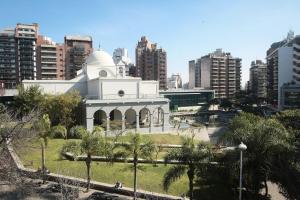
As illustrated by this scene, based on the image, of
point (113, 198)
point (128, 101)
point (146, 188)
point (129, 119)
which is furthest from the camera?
point (129, 119)

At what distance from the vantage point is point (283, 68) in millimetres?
87500

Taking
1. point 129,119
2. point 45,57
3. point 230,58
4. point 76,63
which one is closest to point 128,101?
point 129,119

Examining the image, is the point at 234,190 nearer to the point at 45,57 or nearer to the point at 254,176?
the point at 254,176

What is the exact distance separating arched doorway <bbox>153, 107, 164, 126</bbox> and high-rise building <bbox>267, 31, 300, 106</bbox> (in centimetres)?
3510

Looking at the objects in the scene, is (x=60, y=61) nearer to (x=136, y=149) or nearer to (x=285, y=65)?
(x=285, y=65)

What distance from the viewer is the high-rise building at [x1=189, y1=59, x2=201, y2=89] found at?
437 feet

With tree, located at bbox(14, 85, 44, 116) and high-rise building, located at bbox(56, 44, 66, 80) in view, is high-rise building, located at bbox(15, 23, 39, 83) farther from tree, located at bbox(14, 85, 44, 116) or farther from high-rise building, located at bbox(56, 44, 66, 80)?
tree, located at bbox(14, 85, 44, 116)

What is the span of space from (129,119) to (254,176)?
3591 cm

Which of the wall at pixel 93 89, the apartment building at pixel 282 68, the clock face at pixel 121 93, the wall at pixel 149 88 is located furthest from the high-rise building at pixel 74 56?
the apartment building at pixel 282 68

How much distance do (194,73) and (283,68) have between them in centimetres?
5339

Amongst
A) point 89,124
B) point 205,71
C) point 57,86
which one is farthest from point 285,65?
point 89,124

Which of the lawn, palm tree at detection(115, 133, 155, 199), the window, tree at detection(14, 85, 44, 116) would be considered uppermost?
the window

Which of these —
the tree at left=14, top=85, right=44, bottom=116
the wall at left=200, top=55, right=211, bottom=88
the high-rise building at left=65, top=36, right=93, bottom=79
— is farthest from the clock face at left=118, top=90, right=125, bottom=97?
the wall at left=200, top=55, right=211, bottom=88

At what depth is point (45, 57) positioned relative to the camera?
8469 cm
